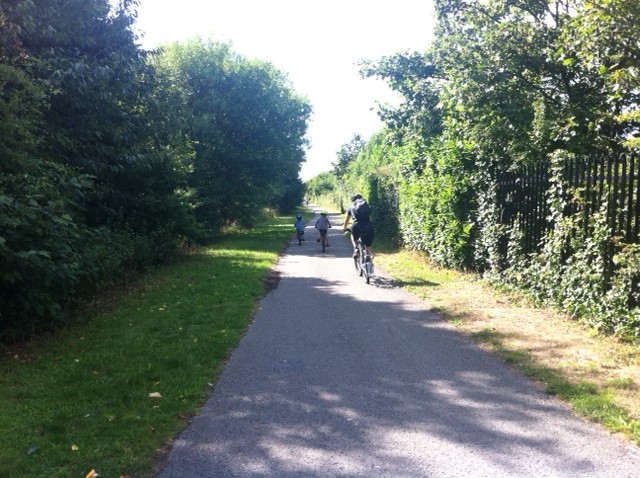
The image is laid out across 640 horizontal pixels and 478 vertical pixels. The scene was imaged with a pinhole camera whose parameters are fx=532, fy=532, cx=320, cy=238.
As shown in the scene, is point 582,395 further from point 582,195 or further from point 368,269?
point 368,269

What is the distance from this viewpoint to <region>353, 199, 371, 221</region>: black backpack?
39.7 ft

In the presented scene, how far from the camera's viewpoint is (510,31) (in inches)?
379

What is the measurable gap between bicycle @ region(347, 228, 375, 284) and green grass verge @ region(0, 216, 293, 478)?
113 inches

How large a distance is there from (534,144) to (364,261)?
4418mm

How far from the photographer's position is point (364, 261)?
39.5 feet

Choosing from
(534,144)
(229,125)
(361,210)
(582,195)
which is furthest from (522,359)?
(229,125)

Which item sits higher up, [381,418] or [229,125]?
[229,125]

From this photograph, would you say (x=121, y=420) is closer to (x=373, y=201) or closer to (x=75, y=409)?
(x=75, y=409)

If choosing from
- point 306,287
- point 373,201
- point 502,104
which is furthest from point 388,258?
point 373,201

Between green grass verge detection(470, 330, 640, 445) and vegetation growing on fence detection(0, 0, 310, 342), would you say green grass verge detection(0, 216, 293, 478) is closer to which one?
vegetation growing on fence detection(0, 0, 310, 342)

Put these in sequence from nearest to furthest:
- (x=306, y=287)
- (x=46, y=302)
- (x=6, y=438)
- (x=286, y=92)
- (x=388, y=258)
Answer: (x=6, y=438), (x=46, y=302), (x=306, y=287), (x=388, y=258), (x=286, y=92)

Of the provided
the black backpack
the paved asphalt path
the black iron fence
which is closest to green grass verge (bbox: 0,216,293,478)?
the paved asphalt path

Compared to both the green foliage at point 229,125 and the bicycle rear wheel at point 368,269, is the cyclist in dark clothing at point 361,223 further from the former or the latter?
the green foliage at point 229,125

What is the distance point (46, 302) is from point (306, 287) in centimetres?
598
